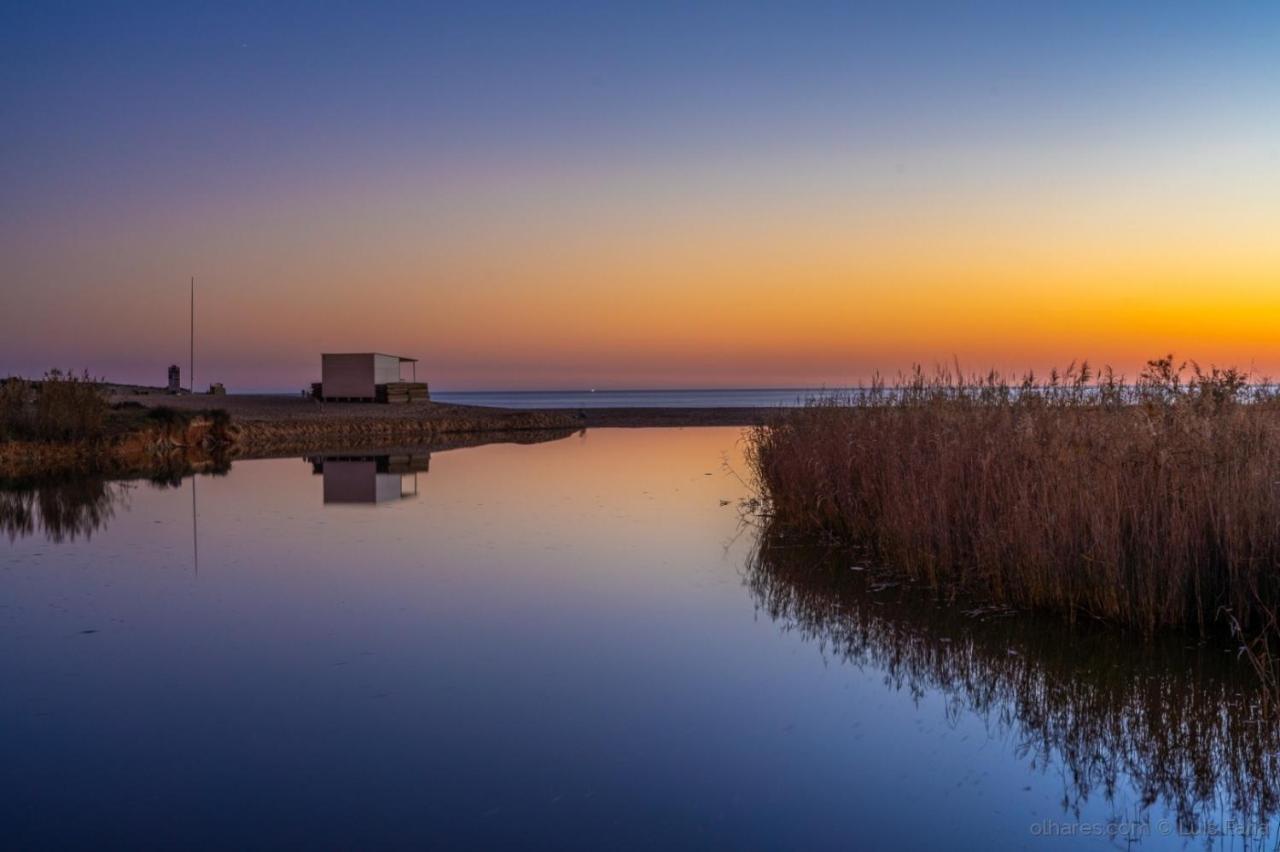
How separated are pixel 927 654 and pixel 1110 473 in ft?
7.53

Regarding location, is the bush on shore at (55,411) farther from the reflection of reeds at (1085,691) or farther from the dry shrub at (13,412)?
the reflection of reeds at (1085,691)

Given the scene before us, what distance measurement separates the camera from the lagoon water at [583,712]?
14.2ft

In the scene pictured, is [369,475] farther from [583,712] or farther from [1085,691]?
[1085,691]

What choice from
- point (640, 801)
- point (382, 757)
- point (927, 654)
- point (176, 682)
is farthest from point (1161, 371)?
point (176, 682)

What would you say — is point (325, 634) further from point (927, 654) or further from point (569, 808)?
point (927, 654)

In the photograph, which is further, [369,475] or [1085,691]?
[369,475]

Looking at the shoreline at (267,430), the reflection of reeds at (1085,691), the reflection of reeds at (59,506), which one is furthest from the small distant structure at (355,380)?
the reflection of reeds at (1085,691)

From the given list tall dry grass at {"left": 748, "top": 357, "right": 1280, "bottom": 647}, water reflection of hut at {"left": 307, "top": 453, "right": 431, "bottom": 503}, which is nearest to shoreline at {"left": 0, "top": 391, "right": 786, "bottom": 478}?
water reflection of hut at {"left": 307, "top": 453, "right": 431, "bottom": 503}

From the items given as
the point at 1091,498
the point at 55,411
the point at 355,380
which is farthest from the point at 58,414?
the point at 1091,498

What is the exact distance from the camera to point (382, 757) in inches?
197

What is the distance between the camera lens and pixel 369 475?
20203 millimetres

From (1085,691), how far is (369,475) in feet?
54.5

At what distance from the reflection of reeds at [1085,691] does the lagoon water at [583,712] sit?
24 millimetres

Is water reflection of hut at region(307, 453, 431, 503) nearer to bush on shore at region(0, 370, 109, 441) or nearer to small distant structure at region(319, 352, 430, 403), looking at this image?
bush on shore at region(0, 370, 109, 441)
